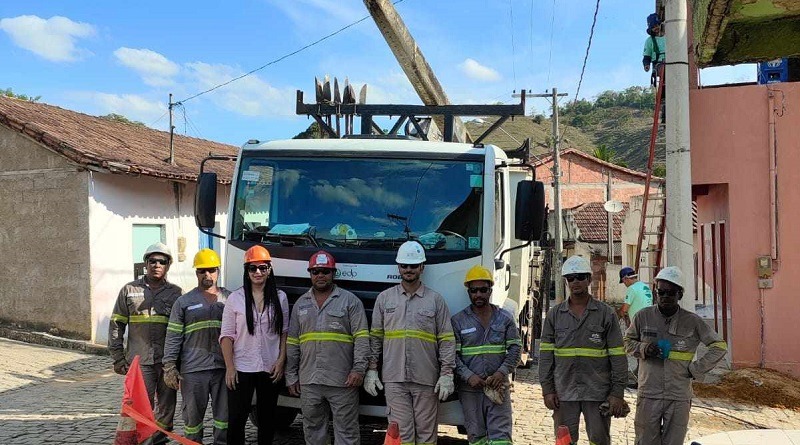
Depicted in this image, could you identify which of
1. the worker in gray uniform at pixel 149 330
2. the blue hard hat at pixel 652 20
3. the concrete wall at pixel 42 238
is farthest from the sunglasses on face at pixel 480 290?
the concrete wall at pixel 42 238

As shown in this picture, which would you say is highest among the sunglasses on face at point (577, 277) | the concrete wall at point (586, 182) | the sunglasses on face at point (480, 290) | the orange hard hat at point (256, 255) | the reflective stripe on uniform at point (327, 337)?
the concrete wall at point (586, 182)

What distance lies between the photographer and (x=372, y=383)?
5254mm

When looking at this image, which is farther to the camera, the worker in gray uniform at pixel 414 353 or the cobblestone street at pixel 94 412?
the cobblestone street at pixel 94 412

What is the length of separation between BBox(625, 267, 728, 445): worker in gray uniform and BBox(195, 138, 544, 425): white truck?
1.09m

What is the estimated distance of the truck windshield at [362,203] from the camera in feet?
18.6

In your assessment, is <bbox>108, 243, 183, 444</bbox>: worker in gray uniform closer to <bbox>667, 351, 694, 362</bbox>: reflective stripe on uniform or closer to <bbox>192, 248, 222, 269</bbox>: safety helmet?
<bbox>192, 248, 222, 269</bbox>: safety helmet

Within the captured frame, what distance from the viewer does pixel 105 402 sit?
8.57m

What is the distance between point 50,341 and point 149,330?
302 inches

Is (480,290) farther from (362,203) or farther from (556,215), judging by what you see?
(556,215)

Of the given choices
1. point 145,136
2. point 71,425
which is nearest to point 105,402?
point 71,425

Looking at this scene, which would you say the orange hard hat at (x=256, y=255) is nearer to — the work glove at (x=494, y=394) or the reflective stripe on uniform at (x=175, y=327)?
the reflective stripe on uniform at (x=175, y=327)

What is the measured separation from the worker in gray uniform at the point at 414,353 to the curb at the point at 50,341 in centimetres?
849

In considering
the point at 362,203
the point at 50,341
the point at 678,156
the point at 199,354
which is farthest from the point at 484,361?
the point at 50,341

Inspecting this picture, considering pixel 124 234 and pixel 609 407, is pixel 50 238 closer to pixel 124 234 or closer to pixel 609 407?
pixel 124 234
